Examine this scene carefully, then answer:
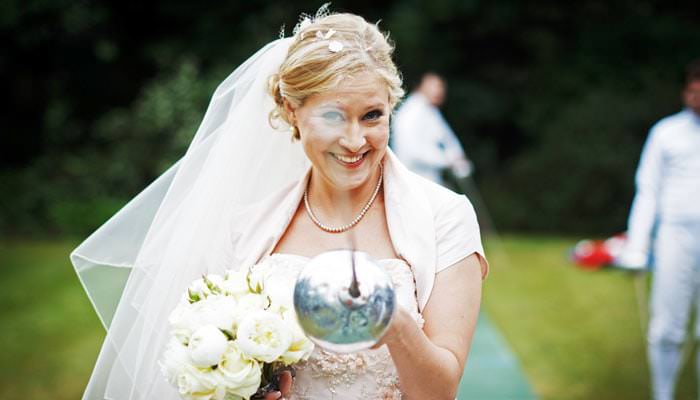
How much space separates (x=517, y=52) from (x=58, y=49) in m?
9.31

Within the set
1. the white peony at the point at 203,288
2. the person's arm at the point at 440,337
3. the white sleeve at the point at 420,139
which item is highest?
the white peony at the point at 203,288

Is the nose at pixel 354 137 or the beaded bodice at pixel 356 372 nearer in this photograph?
the nose at pixel 354 137

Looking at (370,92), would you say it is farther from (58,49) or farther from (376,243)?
(58,49)

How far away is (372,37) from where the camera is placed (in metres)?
2.32

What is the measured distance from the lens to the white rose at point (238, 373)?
204 centimetres

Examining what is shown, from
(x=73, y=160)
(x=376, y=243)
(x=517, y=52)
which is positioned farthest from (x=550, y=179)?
(x=376, y=243)

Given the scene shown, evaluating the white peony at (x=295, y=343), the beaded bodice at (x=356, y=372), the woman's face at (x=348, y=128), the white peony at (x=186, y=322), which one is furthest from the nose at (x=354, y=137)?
the white peony at (x=186, y=322)

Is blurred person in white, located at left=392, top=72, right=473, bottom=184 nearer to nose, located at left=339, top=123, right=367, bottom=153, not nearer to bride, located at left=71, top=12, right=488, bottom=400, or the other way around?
bride, located at left=71, top=12, right=488, bottom=400

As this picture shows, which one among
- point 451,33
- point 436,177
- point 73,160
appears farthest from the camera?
point 451,33

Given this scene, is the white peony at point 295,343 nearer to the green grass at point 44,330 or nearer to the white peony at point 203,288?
the white peony at point 203,288

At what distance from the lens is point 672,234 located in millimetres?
5305

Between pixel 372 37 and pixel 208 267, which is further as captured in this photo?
pixel 208 267

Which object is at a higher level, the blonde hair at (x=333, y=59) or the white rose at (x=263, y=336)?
the blonde hair at (x=333, y=59)

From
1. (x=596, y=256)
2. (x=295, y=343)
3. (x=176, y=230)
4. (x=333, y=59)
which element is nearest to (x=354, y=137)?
(x=333, y=59)
